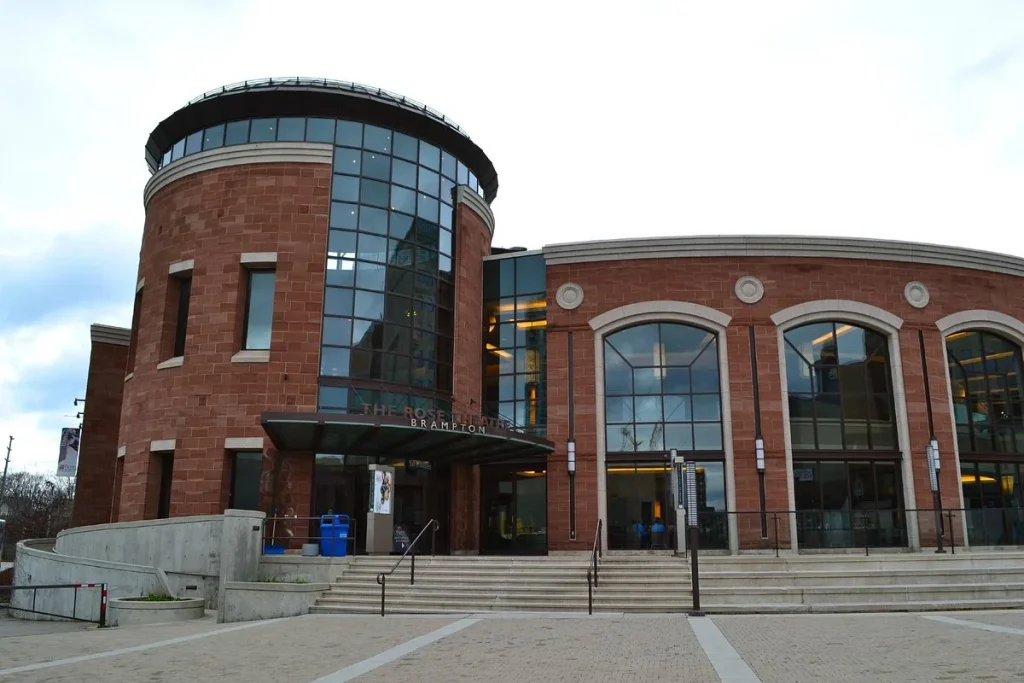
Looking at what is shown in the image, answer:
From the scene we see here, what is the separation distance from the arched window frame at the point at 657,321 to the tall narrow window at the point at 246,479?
10.8 metres

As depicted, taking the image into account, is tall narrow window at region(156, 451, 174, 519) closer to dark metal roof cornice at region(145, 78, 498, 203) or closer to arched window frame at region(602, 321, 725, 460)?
dark metal roof cornice at region(145, 78, 498, 203)

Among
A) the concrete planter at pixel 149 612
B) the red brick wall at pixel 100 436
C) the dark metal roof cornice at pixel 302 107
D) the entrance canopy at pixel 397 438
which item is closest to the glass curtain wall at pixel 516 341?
the entrance canopy at pixel 397 438

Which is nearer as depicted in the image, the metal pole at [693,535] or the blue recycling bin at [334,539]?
the metal pole at [693,535]

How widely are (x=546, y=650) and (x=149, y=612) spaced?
37.5ft

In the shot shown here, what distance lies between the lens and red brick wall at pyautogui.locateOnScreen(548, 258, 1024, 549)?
27219 mm

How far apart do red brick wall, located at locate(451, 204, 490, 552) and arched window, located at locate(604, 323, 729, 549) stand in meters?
4.68

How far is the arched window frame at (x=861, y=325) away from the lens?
2730 cm

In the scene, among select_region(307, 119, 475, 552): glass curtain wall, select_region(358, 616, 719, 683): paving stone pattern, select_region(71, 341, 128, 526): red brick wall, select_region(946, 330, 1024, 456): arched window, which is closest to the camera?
select_region(358, 616, 719, 683): paving stone pattern

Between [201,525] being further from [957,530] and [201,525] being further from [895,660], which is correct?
[957,530]

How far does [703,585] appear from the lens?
19125mm

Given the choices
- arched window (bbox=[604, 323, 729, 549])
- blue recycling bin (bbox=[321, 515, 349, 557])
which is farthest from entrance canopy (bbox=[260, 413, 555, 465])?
arched window (bbox=[604, 323, 729, 549])

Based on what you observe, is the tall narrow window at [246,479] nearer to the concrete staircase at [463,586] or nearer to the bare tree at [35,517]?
the concrete staircase at [463,586]

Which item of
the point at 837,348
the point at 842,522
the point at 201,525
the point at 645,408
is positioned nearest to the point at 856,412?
the point at 837,348

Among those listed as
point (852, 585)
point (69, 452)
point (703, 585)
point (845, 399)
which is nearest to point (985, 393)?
point (845, 399)
